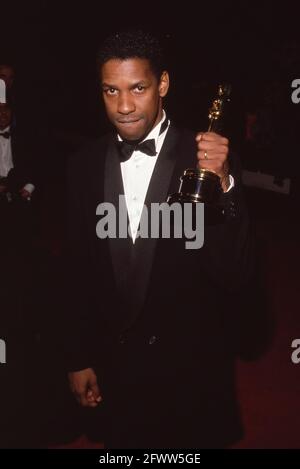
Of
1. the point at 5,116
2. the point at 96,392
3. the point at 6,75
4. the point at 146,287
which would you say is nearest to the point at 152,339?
the point at 146,287

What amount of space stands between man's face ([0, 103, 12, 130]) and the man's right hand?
2824mm

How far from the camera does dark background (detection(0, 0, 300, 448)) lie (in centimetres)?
388

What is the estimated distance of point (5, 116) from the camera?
425 centimetres

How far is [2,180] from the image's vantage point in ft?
14.4

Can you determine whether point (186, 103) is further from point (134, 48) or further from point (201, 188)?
point (201, 188)

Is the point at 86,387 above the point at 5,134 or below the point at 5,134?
below

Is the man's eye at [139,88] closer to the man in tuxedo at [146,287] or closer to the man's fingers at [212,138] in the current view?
the man in tuxedo at [146,287]

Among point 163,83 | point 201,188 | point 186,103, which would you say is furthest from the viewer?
point 186,103

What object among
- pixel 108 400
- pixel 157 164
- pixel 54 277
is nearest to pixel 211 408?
pixel 108 400

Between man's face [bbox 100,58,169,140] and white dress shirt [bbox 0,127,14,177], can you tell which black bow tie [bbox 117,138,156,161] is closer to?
man's face [bbox 100,58,169,140]

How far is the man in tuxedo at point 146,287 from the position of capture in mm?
1686

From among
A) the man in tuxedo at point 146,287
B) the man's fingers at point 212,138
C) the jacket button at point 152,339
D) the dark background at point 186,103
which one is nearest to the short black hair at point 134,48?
the man in tuxedo at point 146,287

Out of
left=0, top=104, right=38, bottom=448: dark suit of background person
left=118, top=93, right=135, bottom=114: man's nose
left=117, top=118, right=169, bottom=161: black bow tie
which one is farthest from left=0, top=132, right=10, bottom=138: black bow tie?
left=118, top=93, right=135, bottom=114: man's nose

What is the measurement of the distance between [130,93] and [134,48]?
0.15 metres
